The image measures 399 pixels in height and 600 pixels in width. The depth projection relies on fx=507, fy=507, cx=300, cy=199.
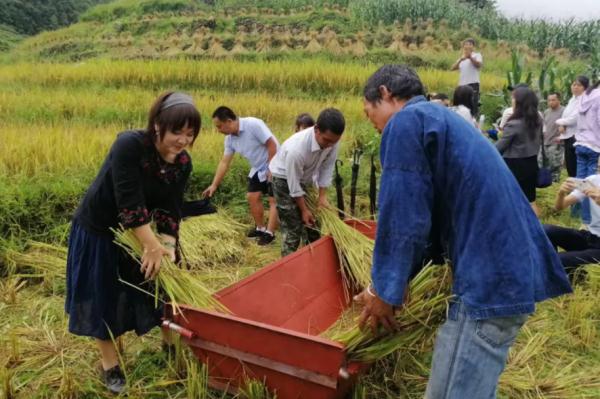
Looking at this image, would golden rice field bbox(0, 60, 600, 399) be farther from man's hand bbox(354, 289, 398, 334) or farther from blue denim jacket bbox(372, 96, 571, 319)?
blue denim jacket bbox(372, 96, 571, 319)

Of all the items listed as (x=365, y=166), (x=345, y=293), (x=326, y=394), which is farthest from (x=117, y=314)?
(x=365, y=166)

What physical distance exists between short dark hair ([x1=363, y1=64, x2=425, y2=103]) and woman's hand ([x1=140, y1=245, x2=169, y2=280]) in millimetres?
1193

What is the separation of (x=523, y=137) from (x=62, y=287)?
13.2ft

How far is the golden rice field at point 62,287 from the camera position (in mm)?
2570

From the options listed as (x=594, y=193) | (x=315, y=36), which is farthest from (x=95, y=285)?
(x=315, y=36)

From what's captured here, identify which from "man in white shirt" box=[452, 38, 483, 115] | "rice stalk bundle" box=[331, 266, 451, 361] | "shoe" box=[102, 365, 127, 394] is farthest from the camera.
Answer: "man in white shirt" box=[452, 38, 483, 115]

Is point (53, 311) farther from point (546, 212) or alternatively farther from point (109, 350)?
point (546, 212)

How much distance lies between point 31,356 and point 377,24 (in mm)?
18871

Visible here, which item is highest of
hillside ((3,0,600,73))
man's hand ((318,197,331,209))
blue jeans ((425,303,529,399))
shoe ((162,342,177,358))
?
hillside ((3,0,600,73))

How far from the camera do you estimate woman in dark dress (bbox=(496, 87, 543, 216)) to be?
14.8 feet

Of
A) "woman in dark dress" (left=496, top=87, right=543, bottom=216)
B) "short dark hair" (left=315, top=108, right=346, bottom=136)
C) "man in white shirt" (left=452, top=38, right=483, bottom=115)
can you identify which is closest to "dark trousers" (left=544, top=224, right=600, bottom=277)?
"woman in dark dress" (left=496, top=87, right=543, bottom=216)

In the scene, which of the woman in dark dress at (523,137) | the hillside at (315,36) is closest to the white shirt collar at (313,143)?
the woman in dark dress at (523,137)

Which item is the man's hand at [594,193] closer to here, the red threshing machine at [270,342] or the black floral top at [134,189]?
the red threshing machine at [270,342]

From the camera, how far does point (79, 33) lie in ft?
73.8
